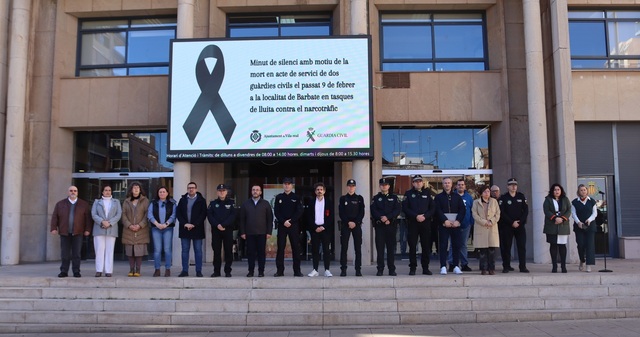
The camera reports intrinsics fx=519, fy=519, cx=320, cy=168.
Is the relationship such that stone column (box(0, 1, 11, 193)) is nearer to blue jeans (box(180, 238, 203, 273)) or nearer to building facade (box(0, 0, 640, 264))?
building facade (box(0, 0, 640, 264))

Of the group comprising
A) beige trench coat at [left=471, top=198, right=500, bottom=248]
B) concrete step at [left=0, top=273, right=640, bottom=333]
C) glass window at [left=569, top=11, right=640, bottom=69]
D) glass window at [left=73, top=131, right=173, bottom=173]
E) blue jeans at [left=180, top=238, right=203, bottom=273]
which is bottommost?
concrete step at [left=0, top=273, right=640, bottom=333]

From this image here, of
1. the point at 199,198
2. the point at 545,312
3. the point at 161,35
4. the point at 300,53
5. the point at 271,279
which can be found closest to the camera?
the point at 545,312

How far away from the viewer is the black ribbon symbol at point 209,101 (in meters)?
13.0

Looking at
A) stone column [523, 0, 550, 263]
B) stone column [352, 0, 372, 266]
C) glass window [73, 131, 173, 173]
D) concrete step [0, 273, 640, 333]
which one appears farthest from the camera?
glass window [73, 131, 173, 173]

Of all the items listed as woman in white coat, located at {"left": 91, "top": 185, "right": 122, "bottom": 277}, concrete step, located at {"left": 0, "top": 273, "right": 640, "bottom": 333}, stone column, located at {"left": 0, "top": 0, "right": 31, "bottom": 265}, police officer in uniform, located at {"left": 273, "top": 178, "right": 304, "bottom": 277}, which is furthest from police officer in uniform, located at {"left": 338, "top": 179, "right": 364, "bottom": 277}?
stone column, located at {"left": 0, "top": 0, "right": 31, "bottom": 265}

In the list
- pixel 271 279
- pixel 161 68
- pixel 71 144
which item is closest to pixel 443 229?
pixel 271 279

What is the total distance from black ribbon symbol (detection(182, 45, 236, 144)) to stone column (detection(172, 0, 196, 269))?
794mm

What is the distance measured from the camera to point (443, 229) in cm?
1042

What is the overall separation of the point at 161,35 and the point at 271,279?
368 inches

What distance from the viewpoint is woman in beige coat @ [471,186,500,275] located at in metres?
10.1

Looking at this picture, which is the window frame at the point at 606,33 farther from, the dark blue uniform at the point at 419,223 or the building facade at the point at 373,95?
the dark blue uniform at the point at 419,223

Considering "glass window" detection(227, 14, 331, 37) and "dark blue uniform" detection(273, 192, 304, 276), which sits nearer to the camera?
"dark blue uniform" detection(273, 192, 304, 276)

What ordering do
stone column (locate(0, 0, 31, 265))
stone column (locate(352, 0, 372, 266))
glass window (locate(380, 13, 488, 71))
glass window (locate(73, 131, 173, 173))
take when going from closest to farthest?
stone column (locate(352, 0, 372, 266)) → stone column (locate(0, 0, 31, 265)) → glass window (locate(380, 13, 488, 71)) → glass window (locate(73, 131, 173, 173))

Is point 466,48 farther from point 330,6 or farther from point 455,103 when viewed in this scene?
point 330,6
